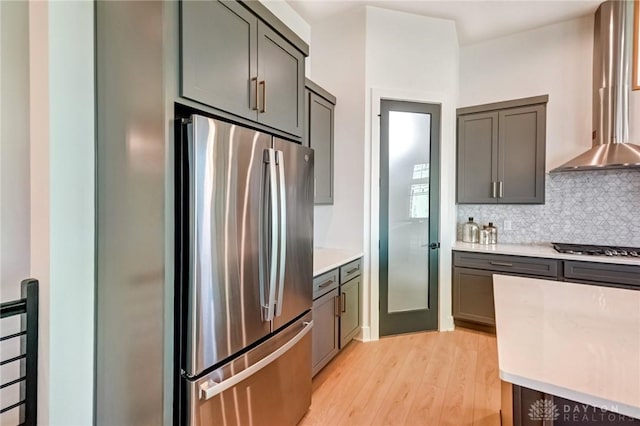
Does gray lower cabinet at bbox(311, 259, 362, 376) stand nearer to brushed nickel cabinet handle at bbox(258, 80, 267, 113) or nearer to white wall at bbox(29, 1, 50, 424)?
brushed nickel cabinet handle at bbox(258, 80, 267, 113)

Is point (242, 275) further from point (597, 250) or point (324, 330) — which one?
point (597, 250)

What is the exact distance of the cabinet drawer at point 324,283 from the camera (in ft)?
7.32

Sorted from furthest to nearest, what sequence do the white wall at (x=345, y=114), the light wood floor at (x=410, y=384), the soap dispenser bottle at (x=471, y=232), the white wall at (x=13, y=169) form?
the soap dispenser bottle at (x=471, y=232), the white wall at (x=345, y=114), the light wood floor at (x=410, y=384), the white wall at (x=13, y=169)

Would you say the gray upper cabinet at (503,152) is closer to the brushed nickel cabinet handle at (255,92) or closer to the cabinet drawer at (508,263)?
the cabinet drawer at (508,263)

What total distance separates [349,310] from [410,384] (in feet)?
2.41

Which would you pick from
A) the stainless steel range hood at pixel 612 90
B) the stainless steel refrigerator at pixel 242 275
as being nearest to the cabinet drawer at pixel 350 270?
the stainless steel refrigerator at pixel 242 275

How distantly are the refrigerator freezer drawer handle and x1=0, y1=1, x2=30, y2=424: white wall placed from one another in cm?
98

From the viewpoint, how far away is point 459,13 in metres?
3.14

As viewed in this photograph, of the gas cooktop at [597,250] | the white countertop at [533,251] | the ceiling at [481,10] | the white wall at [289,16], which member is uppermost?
the ceiling at [481,10]

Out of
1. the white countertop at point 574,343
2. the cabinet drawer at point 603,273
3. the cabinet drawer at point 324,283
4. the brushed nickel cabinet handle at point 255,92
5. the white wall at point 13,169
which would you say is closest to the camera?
the white countertop at point 574,343

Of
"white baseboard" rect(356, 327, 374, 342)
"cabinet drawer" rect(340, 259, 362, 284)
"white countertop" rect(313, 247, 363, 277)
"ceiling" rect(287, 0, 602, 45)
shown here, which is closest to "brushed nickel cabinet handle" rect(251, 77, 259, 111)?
"white countertop" rect(313, 247, 363, 277)

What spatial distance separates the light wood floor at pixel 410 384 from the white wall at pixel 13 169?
1606 millimetres

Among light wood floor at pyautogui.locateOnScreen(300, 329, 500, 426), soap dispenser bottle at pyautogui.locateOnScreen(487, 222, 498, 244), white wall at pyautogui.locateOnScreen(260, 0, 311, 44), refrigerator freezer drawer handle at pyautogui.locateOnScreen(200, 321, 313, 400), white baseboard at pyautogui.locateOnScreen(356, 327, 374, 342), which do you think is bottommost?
light wood floor at pyautogui.locateOnScreen(300, 329, 500, 426)

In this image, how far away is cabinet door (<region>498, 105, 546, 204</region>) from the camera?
3268 mm
